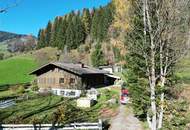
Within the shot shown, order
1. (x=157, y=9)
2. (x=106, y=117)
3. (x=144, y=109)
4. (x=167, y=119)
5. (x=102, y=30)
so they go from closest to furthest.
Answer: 1. (x=157, y=9)
2. (x=167, y=119)
3. (x=144, y=109)
4. (x=106, y=117)
5. (x=102, y=30)

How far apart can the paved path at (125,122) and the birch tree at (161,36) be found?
16.9 ft

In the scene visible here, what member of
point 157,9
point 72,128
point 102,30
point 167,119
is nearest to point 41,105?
point 72,128

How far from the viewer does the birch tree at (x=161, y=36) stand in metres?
21.7

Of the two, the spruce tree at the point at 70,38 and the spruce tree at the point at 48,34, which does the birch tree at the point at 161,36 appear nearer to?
the spruce tree at the point at 70,38

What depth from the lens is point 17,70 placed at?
111 metres

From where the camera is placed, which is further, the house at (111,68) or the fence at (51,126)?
the house at (111,68)

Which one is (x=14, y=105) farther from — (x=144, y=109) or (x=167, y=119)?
(x=167, y=119)

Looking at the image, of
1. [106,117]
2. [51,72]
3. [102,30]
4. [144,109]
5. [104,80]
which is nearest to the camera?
[144,109]

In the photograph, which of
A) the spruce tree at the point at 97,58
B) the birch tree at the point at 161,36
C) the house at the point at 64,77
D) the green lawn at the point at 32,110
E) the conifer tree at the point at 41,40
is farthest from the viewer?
the conifer tree at the point at 41,40

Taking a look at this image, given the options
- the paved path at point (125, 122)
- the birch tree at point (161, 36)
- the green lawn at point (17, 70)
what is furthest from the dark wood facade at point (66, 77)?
the birch tree at point (161, 36)

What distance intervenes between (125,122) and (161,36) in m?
10.7

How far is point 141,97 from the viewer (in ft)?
87.5

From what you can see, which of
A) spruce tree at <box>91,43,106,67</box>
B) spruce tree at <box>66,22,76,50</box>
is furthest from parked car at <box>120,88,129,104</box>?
spruce tree at <box>66,22,76,50</box>

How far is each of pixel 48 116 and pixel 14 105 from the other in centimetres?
1121
